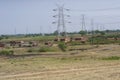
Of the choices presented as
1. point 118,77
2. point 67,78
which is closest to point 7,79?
point 67,78

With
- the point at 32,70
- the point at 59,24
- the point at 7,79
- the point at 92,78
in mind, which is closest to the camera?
the point at 92,78

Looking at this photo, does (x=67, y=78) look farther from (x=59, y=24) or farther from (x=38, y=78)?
(x=59, y=24)

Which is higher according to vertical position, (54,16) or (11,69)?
(54,16)

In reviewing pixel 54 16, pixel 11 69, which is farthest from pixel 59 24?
pixel 11 69

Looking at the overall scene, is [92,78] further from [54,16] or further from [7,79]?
[54,16]

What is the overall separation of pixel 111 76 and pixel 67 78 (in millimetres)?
2661

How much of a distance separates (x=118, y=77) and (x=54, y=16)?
223ft

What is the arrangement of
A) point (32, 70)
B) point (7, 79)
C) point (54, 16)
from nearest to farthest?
point (7, 79), point (32, 70), point (54, 16)

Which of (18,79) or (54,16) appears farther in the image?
(54,16)

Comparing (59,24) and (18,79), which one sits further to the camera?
(59,24)

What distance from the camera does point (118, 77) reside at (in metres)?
19.7

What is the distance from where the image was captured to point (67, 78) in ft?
65.8

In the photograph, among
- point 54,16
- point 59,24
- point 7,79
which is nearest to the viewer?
point 7,79

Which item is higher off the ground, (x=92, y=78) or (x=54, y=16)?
(x=54, y=16)
